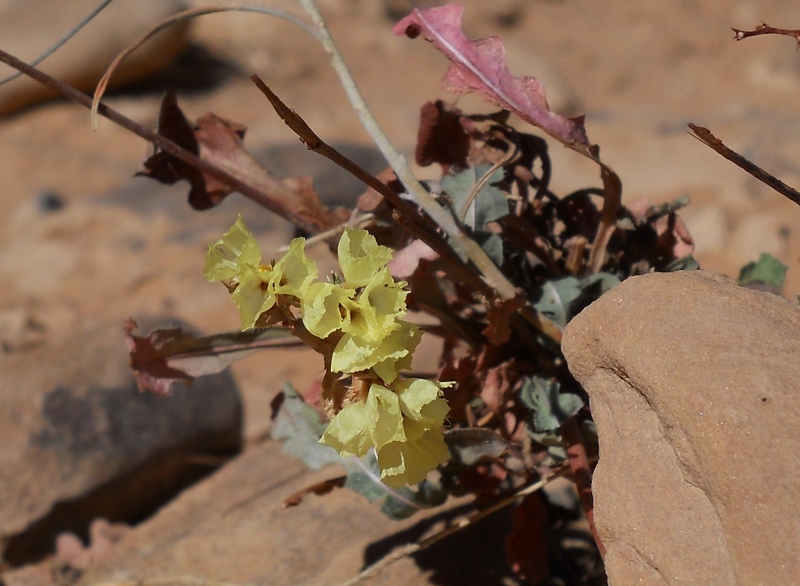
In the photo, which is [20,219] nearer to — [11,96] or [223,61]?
[11,96]

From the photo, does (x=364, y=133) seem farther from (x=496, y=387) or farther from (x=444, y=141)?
(x=496, y=387)

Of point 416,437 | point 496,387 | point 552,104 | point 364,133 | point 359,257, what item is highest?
point 359,257

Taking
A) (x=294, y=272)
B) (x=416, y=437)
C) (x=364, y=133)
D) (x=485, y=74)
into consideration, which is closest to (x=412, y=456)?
(x=416, y=437)

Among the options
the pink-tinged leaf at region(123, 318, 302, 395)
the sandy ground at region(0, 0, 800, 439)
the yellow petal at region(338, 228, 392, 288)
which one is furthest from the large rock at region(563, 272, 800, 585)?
the sandy ground at region(0, 0, 800, 439)

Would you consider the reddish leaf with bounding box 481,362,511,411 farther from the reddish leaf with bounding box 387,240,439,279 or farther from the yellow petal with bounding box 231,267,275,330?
the yellow petal with bounding box 231,267,275,330

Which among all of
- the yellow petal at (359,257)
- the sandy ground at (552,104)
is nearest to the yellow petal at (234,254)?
the yellow petal at (359,257)

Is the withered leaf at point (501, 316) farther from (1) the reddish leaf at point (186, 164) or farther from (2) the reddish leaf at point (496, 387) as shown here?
(1) the reddish leaf at point (186, 164)

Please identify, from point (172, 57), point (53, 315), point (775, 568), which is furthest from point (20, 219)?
point (775, 568)
